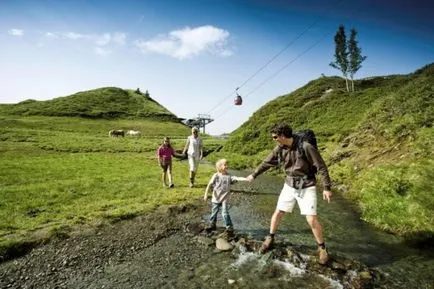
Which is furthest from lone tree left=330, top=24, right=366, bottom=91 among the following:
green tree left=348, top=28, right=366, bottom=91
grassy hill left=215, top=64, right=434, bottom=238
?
grassy hill left=215, top=64, right=434, bottom=238

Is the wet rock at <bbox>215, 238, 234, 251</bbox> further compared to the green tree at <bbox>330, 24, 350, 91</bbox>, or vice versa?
the green tree at <bbox>330, 24, 350, 91</bbox>

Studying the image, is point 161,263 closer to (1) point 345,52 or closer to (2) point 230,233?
(2) point 230,233

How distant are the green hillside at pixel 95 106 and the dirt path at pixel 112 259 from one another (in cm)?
10378

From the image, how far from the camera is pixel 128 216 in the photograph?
12.9m

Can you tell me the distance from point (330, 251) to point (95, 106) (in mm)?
127959

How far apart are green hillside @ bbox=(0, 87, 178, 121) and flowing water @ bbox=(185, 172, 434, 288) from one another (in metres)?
105

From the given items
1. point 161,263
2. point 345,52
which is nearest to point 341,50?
point 345,52

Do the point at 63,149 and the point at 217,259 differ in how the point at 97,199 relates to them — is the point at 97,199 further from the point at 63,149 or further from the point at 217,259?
the point at 63,149

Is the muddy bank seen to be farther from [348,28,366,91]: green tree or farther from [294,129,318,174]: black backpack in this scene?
[348,28,366,91]: green tree

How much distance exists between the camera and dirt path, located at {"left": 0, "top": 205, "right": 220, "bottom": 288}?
25.7 ft

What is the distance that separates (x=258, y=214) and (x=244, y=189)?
18.3 ft

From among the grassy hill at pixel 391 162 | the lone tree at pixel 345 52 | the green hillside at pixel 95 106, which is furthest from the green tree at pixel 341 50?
the green hillside at pixel 95 106

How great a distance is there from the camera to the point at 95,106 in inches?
4968

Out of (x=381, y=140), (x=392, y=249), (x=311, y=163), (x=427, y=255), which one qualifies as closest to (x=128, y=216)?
(x=311, y=163)
